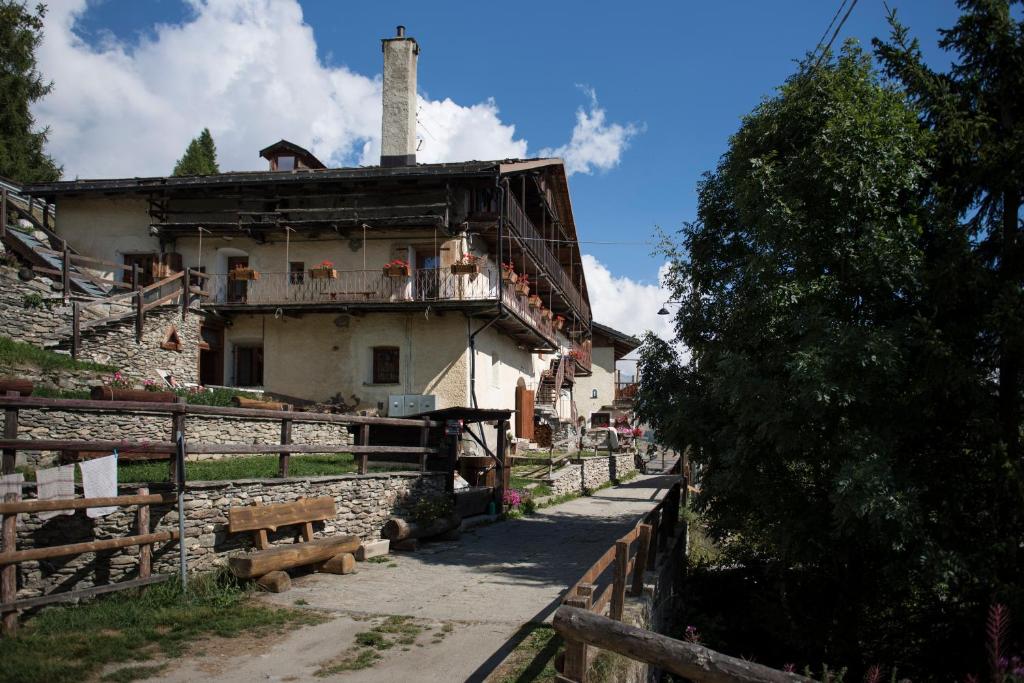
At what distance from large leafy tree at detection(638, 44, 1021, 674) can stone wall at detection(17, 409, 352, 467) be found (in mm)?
6793

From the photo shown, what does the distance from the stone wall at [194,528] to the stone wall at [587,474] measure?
869cm

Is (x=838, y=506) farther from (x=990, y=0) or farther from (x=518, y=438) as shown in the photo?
(x=518, y=438)

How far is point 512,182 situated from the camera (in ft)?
79.2

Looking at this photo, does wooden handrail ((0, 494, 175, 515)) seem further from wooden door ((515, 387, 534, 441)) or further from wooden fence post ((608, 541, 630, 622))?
wooden door ((515, 387, 534, 441))

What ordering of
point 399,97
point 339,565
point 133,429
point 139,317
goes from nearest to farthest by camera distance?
point 339,565
point 133,429
point 139,317
point 399,97

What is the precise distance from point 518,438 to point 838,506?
1884cm

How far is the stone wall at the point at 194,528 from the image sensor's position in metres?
7.09

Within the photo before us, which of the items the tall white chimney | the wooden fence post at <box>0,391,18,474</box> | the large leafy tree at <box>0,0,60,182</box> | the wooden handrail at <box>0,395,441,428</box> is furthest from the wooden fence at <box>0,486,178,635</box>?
the large leafy tree at <box>0,0,60,182</box>

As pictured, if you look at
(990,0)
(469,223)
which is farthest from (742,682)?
(469,223)

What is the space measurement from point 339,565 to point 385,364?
1320 cm

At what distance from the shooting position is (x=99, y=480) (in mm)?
7234

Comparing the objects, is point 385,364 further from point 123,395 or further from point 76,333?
point 123,395

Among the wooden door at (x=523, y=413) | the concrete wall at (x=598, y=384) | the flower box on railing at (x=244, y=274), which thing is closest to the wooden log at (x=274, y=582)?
the flower box on railing at (x=244, y=274)

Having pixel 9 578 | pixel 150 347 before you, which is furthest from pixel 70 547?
pixel 150 347
